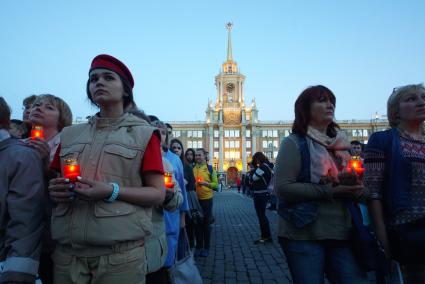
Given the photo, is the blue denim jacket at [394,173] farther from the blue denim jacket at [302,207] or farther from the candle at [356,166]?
the blue denim jacket at [302,207]

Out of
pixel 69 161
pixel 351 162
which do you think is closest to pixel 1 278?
pixel 69 161

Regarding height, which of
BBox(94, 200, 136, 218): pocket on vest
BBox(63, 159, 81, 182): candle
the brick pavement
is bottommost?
the brick pavement

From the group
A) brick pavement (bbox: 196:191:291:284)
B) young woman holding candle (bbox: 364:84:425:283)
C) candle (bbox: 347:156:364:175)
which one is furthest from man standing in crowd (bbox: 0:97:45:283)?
brick pavement (bbox: 196:191:291:284)

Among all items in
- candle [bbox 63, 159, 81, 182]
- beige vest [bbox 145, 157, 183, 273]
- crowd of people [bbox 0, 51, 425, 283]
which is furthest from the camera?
beige vest [bbox 145, 157, 183, 273]

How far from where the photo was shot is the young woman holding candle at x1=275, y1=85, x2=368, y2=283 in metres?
2.73

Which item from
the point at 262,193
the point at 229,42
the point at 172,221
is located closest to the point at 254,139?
the point at 229,42

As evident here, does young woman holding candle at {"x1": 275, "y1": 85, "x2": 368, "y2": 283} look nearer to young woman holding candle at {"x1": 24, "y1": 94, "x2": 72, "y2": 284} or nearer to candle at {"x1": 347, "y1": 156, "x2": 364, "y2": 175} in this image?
candle at {"x1": 347, "y1": 156, "x2": 364, "y2": 175}

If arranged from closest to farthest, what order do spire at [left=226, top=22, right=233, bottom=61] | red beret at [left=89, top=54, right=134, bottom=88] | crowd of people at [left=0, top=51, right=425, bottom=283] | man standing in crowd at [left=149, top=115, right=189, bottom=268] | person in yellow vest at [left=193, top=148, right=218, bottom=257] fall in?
crowd of people at [left=0, top=51, right=425, bottom=283] < red beret at [left=89, top=54, right=134, bottom=88] < man standing in crowd at [left=149, top=115, right=189, bottom=268] < person in yellow vest at [left=193, top=148, right=218, bottom=257] < spire at [left=226, top=22, right=233, bottom=61]

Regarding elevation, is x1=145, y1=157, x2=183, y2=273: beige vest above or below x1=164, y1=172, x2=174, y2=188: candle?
below

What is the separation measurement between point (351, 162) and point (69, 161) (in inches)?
80.7

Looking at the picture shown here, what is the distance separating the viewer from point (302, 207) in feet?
9.19

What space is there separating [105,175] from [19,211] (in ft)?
2.16

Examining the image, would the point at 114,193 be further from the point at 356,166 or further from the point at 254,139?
the point at 254,139

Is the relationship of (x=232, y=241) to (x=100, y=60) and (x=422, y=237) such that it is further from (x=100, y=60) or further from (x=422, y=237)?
(x=100, y=60)
